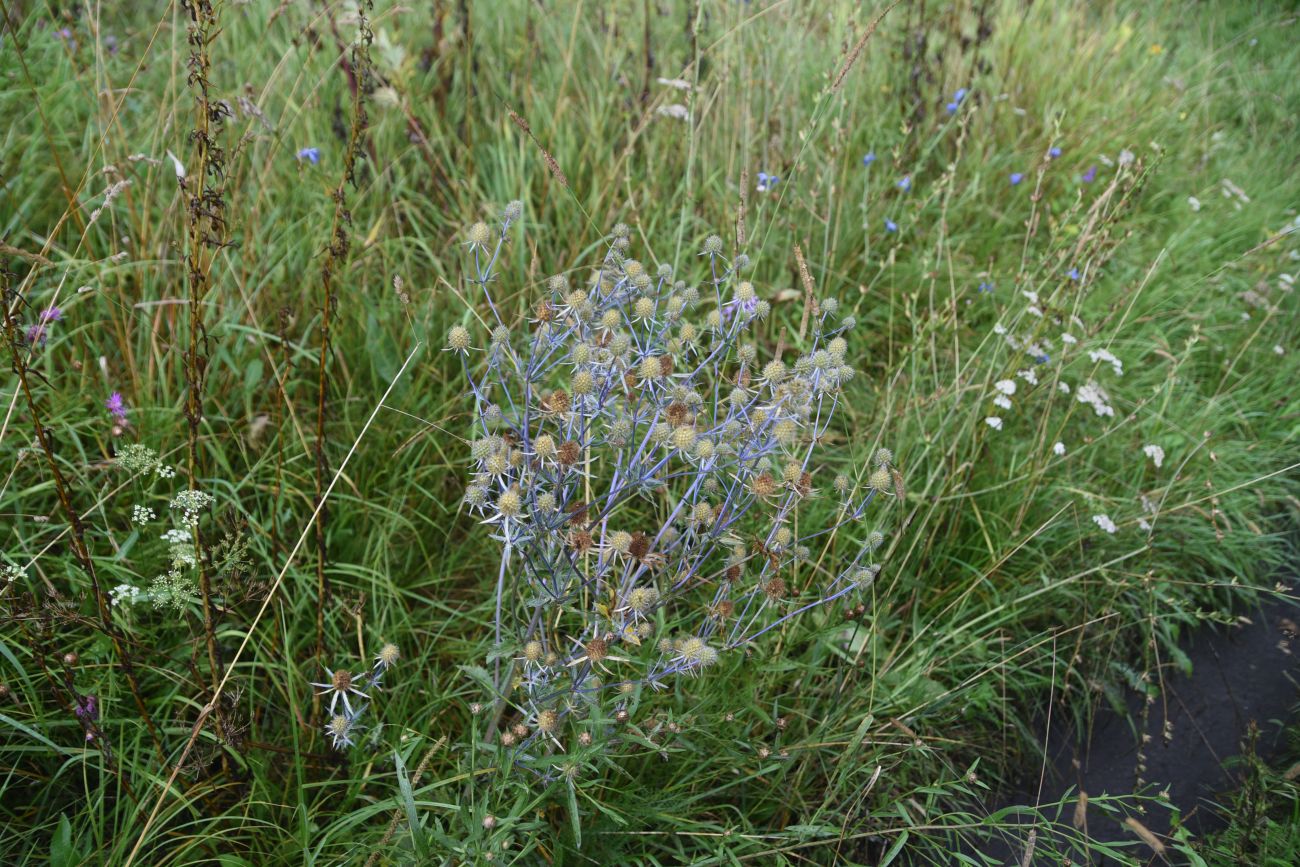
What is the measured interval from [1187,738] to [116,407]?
2.52 meters

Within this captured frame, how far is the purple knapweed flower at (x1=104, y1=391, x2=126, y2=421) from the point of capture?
2051mm

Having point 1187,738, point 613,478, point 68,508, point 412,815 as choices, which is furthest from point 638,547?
point 1187,738

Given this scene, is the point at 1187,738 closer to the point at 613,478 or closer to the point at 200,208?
the point at 613,478

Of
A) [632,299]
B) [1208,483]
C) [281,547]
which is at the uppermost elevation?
[632,299]

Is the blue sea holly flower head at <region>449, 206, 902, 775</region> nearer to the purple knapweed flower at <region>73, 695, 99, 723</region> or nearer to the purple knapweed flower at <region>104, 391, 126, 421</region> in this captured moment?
the purple knapweed flower at <region>73, 695, 99, 723</region>

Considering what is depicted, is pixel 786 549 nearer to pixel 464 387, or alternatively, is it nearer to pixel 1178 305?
pixel 464 387

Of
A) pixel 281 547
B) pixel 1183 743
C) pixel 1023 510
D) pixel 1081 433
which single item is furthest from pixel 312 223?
pixel 1183 743

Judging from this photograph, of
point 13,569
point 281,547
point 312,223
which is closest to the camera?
point 13,569

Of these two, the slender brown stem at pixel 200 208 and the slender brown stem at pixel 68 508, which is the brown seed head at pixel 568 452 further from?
the slender brown stem at pixel 68 508

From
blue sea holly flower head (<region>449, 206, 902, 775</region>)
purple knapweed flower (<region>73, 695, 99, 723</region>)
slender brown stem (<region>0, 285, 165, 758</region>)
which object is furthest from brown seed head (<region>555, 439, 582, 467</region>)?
purple knapweed flower (<region>73, 695, 99, 723</region>)

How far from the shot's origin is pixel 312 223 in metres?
2.88

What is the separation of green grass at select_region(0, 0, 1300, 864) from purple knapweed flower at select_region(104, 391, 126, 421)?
5 cm

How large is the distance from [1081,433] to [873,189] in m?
1.13

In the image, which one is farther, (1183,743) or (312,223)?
(312,223)
